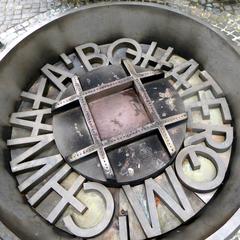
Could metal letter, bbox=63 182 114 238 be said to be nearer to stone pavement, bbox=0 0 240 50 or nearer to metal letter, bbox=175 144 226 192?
metal letter, bbox=175 144 226 192

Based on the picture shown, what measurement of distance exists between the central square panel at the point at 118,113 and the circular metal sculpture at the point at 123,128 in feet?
0.04

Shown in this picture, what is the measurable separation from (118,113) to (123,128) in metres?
0.21

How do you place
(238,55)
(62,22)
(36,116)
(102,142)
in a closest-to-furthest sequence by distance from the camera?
(102,142)
(238,55)
(36,116)
(62,22)

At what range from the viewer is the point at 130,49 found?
385cm

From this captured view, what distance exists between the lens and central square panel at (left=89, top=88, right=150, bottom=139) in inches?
126

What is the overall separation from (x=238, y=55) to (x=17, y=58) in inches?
98.7

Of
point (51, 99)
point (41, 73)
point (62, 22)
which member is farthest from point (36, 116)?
point (62, 22)

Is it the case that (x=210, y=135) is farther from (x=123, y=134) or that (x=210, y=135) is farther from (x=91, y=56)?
(x=91, y=56)

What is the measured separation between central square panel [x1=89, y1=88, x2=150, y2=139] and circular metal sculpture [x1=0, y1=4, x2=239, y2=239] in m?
0.01

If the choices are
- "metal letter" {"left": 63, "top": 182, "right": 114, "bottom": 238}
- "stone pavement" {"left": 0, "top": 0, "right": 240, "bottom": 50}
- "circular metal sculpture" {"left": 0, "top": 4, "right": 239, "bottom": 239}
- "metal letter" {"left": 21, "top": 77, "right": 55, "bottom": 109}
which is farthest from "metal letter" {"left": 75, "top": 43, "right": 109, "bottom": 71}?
"metal letter" {"left": 63, "top": 182, "right": 114, "bottom": 238}

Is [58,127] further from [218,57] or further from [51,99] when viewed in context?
[218,57]

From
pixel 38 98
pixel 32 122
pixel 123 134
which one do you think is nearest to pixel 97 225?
pixel 123 134

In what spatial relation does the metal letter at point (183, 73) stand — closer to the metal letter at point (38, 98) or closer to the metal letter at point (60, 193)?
the metal letter at point (38, 98)

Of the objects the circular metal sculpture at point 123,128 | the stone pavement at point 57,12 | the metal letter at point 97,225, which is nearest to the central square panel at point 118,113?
the circular metal sculpture at point 123,128
